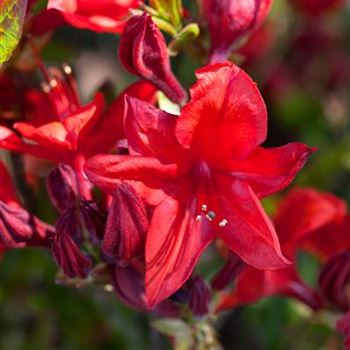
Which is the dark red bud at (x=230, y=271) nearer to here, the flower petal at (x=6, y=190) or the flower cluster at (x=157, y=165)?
the flower cluster at (x=157, y=165)

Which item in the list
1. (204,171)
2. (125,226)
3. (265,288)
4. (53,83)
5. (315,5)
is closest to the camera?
(125,226)

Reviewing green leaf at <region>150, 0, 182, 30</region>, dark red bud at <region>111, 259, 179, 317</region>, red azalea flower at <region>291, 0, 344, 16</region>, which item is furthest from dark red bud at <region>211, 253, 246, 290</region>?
red azalea flower at <region>291, 0, 344, 16</region>

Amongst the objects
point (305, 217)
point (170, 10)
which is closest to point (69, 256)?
point (170, 10)

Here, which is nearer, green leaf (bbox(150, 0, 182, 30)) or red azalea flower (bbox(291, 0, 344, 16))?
green leaf (bbox(150, 0, 182, 30))

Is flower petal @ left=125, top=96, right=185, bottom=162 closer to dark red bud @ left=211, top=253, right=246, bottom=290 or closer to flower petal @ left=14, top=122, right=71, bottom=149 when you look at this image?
flower petal @ left=14, top=122, right=71, bottom=149

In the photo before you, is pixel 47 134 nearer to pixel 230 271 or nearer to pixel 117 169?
pixel 117 169

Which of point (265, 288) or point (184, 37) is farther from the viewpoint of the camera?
point (265, 288)

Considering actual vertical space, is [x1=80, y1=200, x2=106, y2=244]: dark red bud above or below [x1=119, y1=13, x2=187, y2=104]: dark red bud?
below

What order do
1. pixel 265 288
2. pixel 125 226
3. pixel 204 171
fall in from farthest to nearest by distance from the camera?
pixel 265 288 < pixel 204 171 < pixel 125 226
